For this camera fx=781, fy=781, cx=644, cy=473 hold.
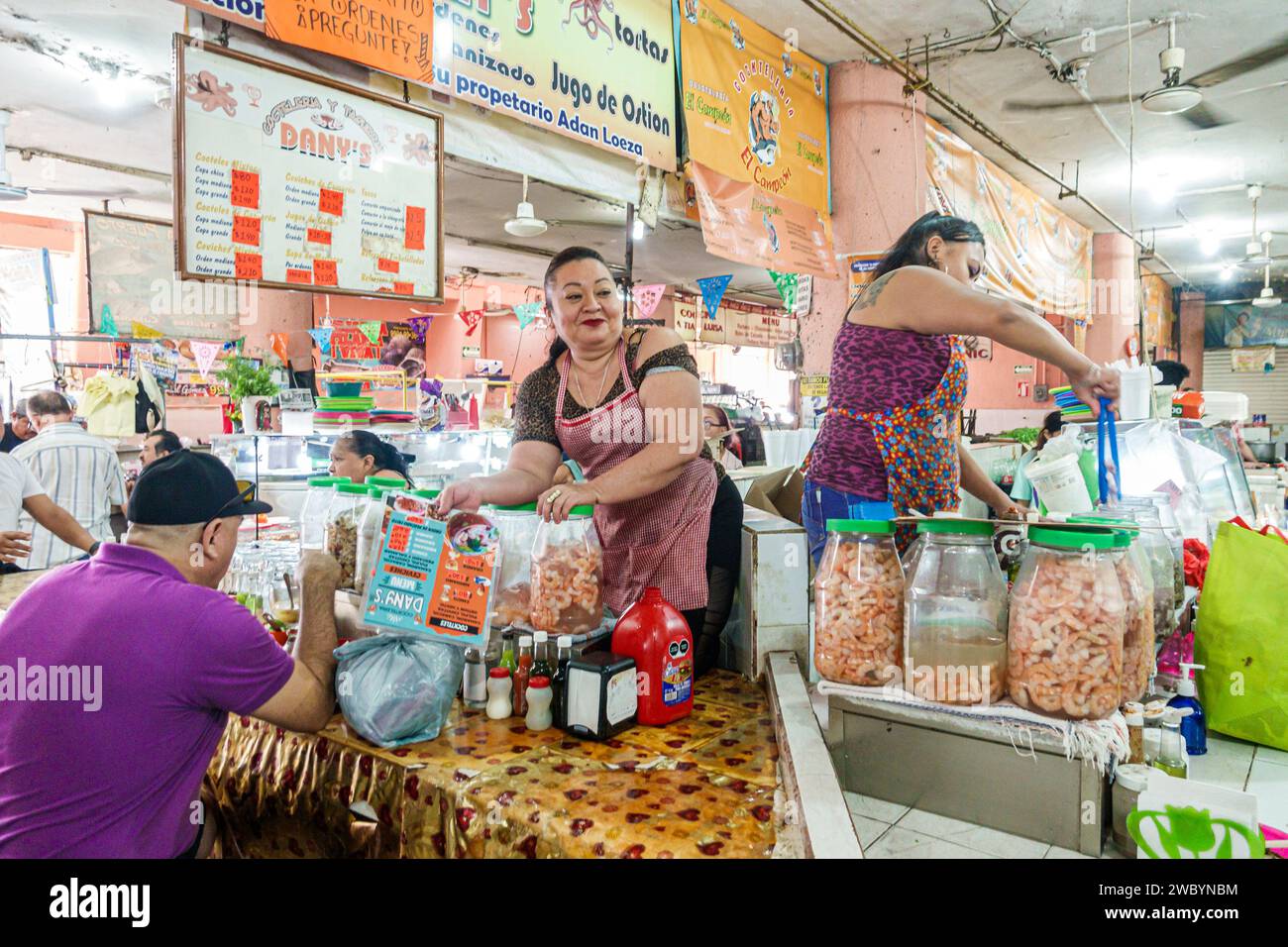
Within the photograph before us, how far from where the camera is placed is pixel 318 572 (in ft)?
5.29

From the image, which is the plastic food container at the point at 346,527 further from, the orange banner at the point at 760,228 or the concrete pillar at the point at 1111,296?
the concrete pillar at the point at 1111,296

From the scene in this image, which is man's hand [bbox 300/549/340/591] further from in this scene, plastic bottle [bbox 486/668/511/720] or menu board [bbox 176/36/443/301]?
menu board [bbox 176/36/443/301]

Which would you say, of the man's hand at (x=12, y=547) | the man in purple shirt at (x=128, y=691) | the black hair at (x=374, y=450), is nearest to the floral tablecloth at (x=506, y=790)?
the man in purple shirt at (x=128, y=691)

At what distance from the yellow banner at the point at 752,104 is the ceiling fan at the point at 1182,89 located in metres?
1.84

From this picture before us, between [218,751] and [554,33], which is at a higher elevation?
[554,33]

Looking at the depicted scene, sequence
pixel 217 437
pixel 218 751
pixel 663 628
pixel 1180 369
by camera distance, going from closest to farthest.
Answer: pixel 663 628 → pixel 218 751 → pixel 1180 369 → pixel 217 437

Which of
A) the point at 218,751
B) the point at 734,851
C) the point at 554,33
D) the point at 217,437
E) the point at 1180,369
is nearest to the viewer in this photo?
the point at 734,851

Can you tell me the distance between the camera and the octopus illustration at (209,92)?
254 centimetres

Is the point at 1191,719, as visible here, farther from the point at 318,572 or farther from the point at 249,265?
the point at 249,265

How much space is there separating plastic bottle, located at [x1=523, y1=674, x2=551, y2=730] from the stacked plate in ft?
12.9

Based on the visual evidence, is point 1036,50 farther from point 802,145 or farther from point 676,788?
point 676,788

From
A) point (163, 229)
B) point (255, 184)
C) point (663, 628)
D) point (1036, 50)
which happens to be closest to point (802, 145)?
point (1036, 50)

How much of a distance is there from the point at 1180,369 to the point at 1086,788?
12.2 ft

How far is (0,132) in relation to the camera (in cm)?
561
